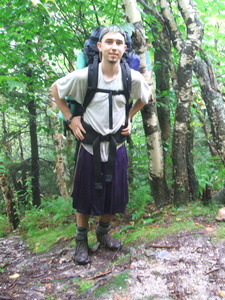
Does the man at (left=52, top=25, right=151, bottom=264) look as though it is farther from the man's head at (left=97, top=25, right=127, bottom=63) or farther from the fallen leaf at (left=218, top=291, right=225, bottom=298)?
the fallen leaf at (left=218, top=291, right=225, bottom=298)

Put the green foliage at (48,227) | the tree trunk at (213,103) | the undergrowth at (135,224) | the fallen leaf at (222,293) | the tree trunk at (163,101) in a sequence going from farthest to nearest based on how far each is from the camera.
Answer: the tree trunk at (163,101) < the green foliage at (48,227) < the tree trunk at (213,103) < the undergrowth at (135,224) < the fallen leaf at (222,293)

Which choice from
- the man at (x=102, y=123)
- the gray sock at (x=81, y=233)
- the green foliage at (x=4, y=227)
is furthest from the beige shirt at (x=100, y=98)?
the green foliage at (x=4, y=227)

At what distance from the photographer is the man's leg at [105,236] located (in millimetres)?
3277

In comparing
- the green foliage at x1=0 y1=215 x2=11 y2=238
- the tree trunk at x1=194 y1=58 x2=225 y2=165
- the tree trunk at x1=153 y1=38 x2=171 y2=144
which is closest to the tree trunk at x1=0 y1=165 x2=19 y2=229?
the green foliage at x1=0 y1=215 x2=11 y2=238

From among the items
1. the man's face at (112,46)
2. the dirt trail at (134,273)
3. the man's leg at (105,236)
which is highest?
the man's face at (112,46)

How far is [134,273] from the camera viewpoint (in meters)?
2.51

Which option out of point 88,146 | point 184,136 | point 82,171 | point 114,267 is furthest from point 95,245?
point 184,136

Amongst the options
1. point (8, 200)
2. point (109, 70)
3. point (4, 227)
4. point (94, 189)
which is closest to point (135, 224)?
point (94, 189)

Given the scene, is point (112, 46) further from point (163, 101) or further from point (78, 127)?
point (163, 101)

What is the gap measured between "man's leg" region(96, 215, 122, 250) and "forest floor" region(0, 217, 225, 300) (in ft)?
0.30

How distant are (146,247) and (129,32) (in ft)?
9.85

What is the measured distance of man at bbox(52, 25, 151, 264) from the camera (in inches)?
107

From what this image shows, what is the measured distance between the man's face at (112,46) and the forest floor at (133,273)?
7.84 feet

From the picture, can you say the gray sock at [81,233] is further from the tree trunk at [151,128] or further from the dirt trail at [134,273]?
the tree trunk at [151,128]
